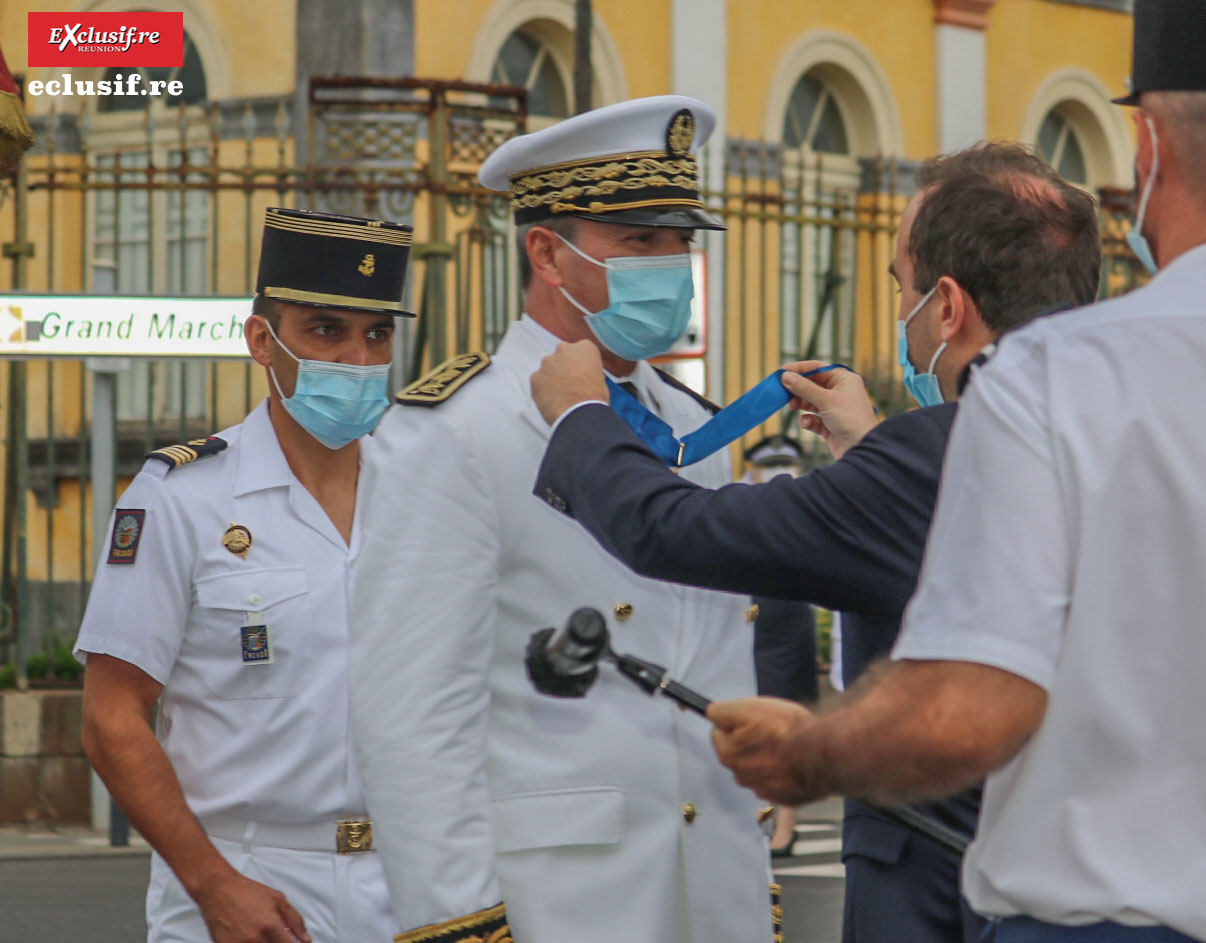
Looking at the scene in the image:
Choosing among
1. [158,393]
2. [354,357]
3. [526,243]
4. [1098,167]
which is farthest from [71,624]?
[1098,167]

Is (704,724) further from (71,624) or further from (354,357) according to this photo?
(71,624)

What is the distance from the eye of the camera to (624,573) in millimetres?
2727

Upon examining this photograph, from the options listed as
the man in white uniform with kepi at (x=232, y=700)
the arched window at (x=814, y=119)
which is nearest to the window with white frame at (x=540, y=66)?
the arched window at (x=814, y=119)

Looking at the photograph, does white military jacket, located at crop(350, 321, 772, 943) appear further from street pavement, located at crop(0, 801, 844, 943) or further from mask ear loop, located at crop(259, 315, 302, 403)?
street pavement, located at crop(0, 801, 844, 943)

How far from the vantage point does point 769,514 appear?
2.47m

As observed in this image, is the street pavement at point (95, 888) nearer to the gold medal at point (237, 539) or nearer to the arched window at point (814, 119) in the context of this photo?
the gold medal at point (237, 539)

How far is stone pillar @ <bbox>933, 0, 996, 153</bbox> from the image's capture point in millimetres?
16844

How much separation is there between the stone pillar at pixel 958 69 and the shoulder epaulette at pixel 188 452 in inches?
550

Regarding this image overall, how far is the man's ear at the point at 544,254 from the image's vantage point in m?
2.99

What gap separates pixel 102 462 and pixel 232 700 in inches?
236

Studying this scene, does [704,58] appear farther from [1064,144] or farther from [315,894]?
[315,894]

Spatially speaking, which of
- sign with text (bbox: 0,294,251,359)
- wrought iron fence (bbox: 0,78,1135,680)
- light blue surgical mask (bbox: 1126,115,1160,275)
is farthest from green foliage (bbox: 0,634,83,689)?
light blue surgical mask (bbox: 1126,115,1160,275)

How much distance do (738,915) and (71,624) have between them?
8629 millimetres

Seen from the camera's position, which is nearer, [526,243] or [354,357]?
[526,243]
